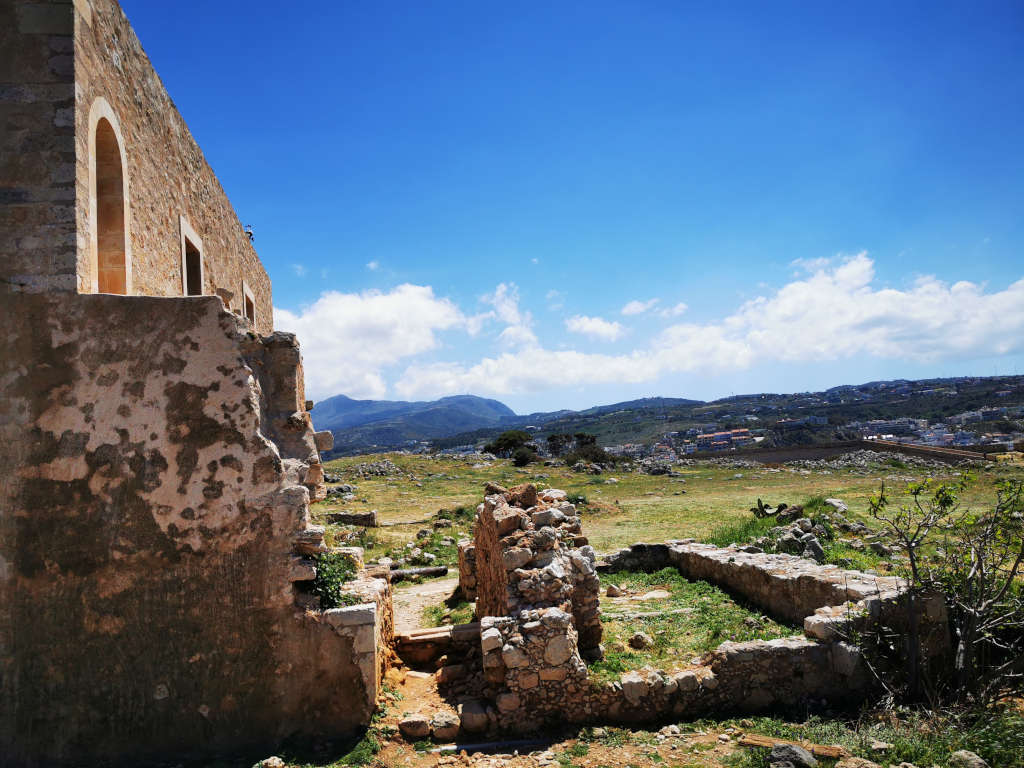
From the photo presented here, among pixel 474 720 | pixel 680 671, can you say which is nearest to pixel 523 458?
pixel 680 671

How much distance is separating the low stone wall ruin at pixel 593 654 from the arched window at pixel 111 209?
17.8ft

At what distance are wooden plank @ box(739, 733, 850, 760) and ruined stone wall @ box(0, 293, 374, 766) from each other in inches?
148

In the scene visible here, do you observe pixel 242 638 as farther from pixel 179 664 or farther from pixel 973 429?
pixel 973 429

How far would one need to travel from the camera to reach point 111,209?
6680 millimetres

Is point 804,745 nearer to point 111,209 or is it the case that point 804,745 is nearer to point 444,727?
point 444,727

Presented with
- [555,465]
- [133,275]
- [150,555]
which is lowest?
[555,465]

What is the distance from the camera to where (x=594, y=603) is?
743 centimetres

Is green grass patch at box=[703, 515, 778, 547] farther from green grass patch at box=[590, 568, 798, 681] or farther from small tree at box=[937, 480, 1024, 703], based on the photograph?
small tree at box=[937, 480, 1024, 703]

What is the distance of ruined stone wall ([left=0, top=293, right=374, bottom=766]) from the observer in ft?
17.8

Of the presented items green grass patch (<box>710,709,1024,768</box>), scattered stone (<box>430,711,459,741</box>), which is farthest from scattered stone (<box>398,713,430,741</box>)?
green grass patch (<box>710,709,1024,768</box>)

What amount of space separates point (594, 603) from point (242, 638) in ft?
13.4

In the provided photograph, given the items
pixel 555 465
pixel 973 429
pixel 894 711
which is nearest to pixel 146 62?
pixel 894 711

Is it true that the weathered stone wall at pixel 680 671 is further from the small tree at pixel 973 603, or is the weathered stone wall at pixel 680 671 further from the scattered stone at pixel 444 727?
the scattered stone at pixel 444 727

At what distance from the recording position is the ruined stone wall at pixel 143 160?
19.2 feet
